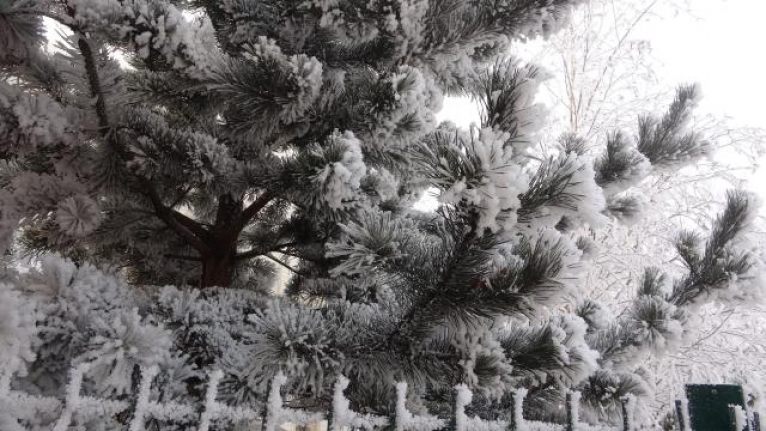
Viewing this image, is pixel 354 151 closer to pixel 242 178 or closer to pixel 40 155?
pixel 242 178

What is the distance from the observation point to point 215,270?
283cm

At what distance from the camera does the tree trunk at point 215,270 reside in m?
2.82

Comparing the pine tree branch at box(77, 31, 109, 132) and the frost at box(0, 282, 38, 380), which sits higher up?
the pine tree branch at box(77, 31, 109, 132)

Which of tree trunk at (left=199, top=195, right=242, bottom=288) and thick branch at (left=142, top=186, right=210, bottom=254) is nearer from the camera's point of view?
thick branch at (left=142, top=186, right=210, bottom=254)

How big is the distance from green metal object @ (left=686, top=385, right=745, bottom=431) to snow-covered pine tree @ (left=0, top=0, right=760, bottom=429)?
0.23 m

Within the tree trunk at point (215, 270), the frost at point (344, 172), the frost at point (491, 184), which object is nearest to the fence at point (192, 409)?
Result: the frost at point (491, 184)

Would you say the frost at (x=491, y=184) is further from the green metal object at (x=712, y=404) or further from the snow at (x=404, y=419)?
the green metal object at (x=712, y=404)

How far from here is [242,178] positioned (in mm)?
2404

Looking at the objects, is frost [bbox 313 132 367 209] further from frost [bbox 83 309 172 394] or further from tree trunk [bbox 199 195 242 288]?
tree trunk [bbox 199 195 242 288]

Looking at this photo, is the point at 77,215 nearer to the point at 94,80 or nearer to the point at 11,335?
the point at 94,80

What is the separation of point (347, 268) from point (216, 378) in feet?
1.55

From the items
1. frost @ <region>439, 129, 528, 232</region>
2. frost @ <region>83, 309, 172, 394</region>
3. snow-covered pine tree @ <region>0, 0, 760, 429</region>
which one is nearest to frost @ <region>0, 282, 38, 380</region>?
snow-covered pine tree @ <region>0, 0, 760, 429</region>

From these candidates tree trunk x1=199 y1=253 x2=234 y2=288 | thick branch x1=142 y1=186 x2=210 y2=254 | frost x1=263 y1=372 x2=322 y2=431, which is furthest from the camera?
tree trunk x1=199 y1=253 x2=234 y2=288

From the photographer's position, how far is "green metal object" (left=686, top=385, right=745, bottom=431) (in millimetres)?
1958
